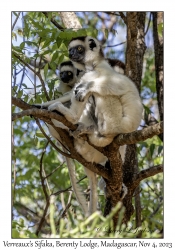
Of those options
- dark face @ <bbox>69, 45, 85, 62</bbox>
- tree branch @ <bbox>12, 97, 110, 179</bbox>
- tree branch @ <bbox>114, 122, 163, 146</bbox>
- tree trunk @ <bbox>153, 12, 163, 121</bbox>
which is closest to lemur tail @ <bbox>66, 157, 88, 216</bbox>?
tree branch @ <bbox>12, 97, 110, 179</bbox>

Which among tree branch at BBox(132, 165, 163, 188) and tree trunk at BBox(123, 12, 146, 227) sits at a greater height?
tree trunk at BBox(123, 12, 146, 227)

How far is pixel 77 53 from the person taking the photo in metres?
5.96

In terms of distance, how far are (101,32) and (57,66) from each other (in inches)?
47.5

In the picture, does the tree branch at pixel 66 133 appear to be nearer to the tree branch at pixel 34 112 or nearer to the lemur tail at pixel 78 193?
the tree branch at pixel 34 112

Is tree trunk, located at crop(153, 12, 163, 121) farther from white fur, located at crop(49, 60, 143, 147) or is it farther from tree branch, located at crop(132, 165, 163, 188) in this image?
white fur, located at crop(49, 60, 143, 147)

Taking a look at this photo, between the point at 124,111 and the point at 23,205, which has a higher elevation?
the point at 124,111

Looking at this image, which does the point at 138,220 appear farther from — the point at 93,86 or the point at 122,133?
the point at 93,86

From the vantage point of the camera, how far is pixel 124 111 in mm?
5449

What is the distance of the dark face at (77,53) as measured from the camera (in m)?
5.94

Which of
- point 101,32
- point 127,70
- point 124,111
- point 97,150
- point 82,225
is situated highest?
point 101,32

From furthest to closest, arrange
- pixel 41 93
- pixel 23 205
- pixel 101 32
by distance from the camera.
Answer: pixel 23 205
pixel 101 32
pixel 41 93

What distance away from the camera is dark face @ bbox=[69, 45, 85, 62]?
594cm
